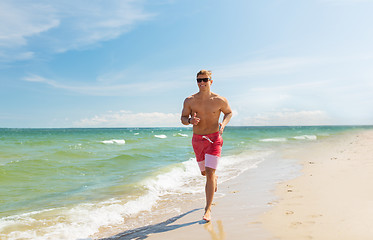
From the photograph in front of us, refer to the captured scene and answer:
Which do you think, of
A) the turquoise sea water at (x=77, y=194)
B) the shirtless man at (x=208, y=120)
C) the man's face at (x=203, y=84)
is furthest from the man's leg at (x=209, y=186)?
the turquoise sea water at (x=77, y=194)

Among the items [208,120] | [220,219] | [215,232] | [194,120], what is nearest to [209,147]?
[208,120]

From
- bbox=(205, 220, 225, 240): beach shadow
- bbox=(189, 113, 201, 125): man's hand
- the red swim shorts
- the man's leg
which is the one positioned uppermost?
bbox=(189, 113, 201, 125): man's hand

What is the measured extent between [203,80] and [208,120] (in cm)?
65

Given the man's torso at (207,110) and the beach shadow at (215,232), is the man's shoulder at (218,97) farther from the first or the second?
the beach shadow at (215,232)

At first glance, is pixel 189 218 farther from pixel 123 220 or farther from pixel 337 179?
pixel 337 179

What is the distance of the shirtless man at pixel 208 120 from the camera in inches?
181

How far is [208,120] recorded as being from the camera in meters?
4.67

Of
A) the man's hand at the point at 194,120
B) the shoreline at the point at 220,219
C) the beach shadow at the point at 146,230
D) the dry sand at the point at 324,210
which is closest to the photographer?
the dry sand at the point at 324,210

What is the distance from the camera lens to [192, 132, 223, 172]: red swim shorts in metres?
4.59

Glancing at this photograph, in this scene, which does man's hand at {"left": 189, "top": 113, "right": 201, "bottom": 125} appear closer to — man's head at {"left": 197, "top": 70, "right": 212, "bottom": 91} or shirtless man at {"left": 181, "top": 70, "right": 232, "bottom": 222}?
shirtless man at {"left": 181, "top": 70, "right": 232, "bottom": 222}

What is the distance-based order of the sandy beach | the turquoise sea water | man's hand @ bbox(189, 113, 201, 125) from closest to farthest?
the sandy beach → man's hand @ bbox(189, 113, 201, 125) → the turquoise sea water

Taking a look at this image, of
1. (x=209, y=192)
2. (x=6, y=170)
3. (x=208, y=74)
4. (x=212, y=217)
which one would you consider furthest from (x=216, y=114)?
(x=6, y=170)

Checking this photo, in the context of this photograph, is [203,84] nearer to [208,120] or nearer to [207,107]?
[207,107]

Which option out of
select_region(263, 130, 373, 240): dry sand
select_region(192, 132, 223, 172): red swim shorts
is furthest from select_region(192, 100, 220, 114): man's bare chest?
select_region(263, 130, 373, 240): dry sand
